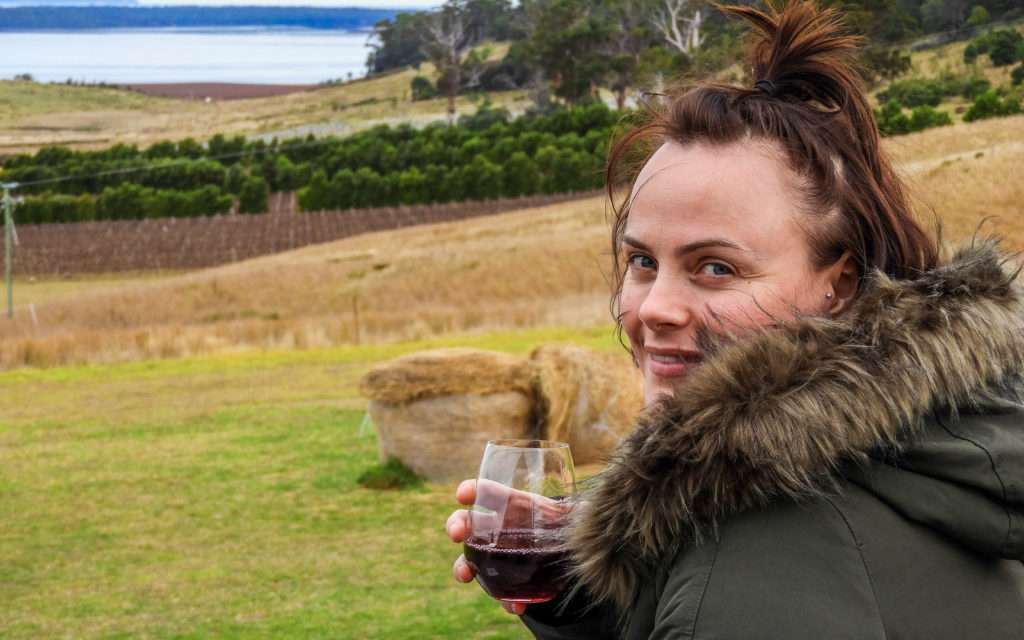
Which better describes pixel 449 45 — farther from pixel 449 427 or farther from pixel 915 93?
pixel 449 427

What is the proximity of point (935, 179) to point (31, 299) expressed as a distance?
135 ft

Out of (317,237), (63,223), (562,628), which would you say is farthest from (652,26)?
(562,628)

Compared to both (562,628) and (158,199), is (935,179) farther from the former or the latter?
(158,199)

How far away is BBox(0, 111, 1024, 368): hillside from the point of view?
24.0 metres

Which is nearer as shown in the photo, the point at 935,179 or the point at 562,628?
the point at 562,628

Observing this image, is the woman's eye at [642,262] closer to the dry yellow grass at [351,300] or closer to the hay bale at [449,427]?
the hay bale at [449,427]

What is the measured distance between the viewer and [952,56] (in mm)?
65938

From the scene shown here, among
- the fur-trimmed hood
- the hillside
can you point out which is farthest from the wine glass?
the hillside

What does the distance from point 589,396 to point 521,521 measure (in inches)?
338

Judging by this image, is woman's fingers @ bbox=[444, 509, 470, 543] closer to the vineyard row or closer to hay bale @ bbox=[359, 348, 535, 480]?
hay bale @ bbox=[359, 348, 535, 480]

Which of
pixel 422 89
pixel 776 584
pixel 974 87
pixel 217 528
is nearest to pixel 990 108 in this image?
pixel 974 87

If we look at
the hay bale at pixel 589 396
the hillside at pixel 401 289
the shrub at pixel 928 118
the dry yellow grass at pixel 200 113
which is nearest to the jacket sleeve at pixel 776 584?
the hay bale at pixel 589 396

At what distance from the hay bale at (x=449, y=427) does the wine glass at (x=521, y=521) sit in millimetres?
7699

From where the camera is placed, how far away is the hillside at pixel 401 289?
78.8 feet
